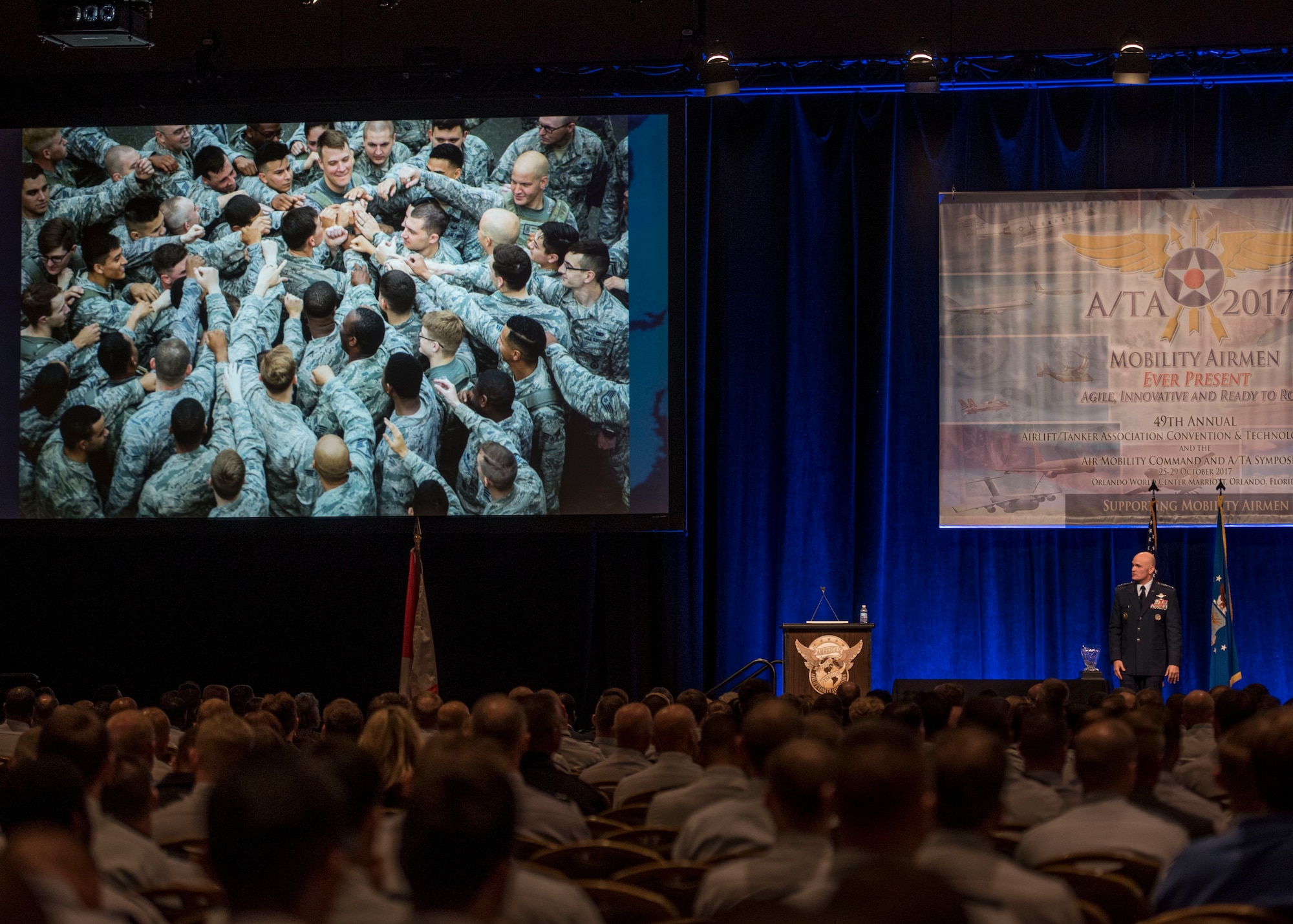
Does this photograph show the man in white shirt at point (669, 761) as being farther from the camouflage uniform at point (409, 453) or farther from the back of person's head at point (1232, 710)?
the camouflage uniform at point (409, 453)

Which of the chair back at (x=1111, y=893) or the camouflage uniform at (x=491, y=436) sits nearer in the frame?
the chair back at (x=1111, y=893)

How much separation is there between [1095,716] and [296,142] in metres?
8.23

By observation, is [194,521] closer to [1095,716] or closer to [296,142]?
→ [296,142]

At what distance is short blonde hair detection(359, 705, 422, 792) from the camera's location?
13.5 ft

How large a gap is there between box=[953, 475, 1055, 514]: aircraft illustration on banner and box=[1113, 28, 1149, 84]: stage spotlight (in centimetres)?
303

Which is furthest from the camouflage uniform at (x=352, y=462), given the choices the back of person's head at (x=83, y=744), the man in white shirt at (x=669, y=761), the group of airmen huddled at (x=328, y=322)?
the back of person's head at (x=83, y=744)

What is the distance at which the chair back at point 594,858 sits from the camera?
3.23 metres

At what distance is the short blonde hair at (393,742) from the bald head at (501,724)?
0.66 ft

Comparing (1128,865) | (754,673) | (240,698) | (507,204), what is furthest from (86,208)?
(1128,865)

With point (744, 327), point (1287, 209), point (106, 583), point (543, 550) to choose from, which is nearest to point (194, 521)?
point (106, 583)

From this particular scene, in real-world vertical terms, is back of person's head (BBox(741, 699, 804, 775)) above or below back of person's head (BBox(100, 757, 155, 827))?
above

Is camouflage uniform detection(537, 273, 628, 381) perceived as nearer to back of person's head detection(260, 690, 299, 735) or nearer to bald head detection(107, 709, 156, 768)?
back of person's head detection(260, 690, 299, 735)

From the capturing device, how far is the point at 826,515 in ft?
37.3

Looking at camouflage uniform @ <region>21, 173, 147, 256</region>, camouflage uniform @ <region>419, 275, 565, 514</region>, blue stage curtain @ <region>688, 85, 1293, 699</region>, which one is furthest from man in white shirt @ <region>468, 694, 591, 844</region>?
camouflage uniform @ <region>21, 173, 147, 256</region>
